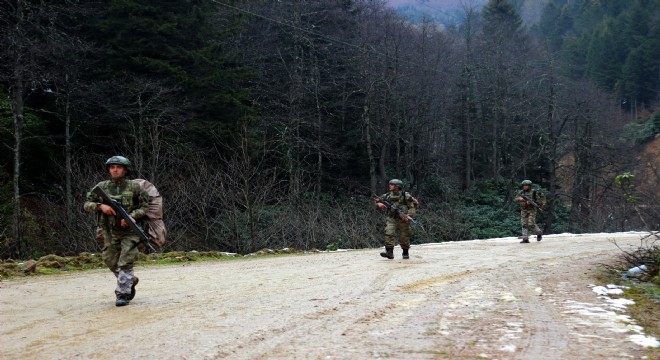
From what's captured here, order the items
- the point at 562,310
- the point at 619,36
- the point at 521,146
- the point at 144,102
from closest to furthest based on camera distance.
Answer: the point at 562,310 < the point at 144,102 < the point at 521,146 < the point at 619,36

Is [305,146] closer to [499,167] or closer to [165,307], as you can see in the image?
[499,167]

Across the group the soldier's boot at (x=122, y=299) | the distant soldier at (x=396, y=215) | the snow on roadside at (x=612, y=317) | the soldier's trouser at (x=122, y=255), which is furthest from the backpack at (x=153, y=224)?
the distant soldier at (x=396, y=215)

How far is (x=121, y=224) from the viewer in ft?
27.9

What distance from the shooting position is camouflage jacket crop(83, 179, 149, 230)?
8.63 meters

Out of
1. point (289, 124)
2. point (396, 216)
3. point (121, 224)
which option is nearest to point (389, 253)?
point (396, 216)

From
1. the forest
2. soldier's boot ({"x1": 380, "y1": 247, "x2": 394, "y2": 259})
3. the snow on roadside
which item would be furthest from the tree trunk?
the snow on roadside

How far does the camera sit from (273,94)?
37344 mm

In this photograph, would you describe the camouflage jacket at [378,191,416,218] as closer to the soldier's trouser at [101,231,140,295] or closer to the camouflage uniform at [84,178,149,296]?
the camouflage uniform at [84,178,149,296]

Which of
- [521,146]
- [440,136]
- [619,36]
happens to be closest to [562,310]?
[440,136]

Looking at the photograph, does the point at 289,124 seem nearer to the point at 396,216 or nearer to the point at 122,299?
the point at 396,216

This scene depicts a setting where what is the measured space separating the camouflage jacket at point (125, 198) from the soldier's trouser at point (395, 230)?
7.89 m

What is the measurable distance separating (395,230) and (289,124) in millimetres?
19922

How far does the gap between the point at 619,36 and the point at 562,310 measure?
3425 inches

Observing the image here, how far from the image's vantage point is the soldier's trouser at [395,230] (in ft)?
51.0
